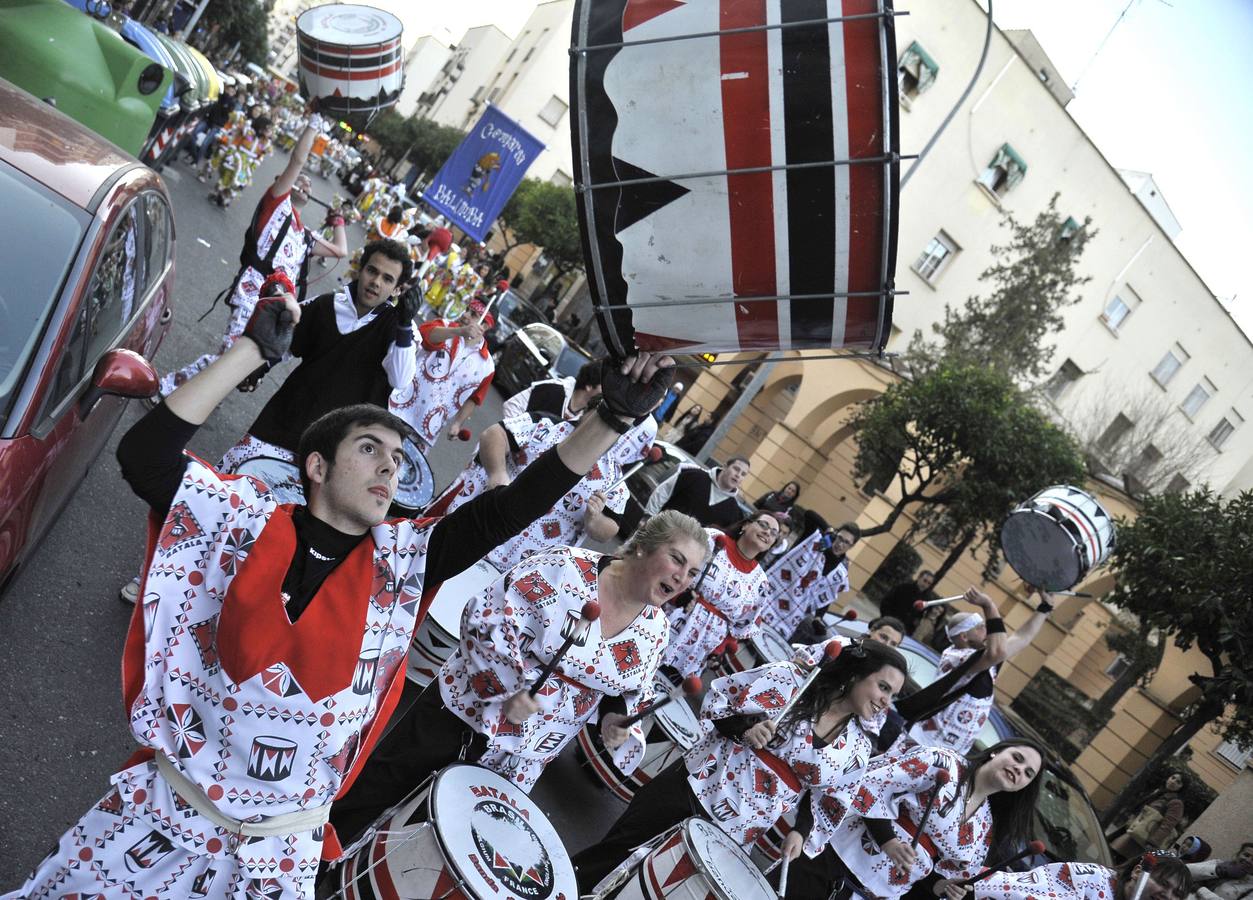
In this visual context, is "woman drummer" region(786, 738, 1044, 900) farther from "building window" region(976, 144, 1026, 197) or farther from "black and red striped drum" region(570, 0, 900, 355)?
"building window" region(976, 144, 1026, 197)

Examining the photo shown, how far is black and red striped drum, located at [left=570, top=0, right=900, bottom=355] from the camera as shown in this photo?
201cm

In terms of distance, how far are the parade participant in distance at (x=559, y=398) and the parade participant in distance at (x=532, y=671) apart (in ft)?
6.37

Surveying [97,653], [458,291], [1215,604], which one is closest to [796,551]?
[1215,604]

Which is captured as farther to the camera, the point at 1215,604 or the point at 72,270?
the point at 1215,604

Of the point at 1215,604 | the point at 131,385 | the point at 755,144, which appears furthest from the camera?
the point at 1215,604

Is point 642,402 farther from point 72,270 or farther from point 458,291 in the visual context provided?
point 458,291

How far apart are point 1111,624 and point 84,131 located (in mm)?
21730

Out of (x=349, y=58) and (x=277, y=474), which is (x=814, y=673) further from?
(x=349, y=58)

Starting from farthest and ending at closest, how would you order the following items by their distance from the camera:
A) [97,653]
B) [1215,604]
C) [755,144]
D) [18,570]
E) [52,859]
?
[1215,604] → [97,653] → [18,570] → [52,859] → [755,144]

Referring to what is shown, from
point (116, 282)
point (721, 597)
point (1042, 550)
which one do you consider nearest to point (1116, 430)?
point (1042, 550)

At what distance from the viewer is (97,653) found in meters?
4.20

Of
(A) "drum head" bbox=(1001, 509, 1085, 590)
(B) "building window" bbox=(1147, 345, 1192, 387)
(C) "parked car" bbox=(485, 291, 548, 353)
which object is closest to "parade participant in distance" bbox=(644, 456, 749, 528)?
(A) "drum head" bbox=(1001, 509, 1085, 590)

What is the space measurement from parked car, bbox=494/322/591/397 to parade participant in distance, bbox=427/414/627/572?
10.7 metres

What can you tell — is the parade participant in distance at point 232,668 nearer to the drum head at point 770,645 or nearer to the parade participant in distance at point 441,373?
the parade participant in distance at point 441,373
